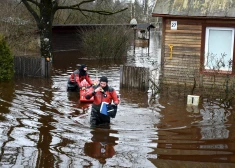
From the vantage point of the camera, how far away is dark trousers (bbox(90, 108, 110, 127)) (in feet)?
33.1

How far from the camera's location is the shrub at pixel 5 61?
55.7ft

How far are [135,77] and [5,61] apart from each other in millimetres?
5697

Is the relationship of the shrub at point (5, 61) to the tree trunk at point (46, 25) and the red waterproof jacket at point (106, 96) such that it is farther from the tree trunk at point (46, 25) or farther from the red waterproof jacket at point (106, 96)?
the red waterproof jacket at point (106, 96)

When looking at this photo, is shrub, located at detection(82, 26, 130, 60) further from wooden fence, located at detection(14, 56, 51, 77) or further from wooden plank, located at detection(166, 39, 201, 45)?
wooden plank, located at detection(166, 39, 201, 45)

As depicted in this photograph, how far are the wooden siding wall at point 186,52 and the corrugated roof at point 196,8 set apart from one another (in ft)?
1.10

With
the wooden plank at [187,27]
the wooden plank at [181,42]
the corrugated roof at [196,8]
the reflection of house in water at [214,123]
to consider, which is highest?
the corrugated roof at [196,8]

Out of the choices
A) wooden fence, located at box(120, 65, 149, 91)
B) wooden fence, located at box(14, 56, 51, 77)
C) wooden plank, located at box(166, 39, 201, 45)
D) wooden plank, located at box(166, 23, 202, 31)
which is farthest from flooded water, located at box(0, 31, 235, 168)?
wooden fence, located at box(14, 56, 51, 77)

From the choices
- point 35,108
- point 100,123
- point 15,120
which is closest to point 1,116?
point 15,120

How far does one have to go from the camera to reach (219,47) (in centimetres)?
1479

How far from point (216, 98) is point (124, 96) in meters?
3.32

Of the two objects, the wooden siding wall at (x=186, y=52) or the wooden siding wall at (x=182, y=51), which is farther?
the wooden siding wall at (x=182, y=51)

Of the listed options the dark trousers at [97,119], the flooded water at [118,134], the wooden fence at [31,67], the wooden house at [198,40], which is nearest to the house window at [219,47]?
the wooden house at [198,40]

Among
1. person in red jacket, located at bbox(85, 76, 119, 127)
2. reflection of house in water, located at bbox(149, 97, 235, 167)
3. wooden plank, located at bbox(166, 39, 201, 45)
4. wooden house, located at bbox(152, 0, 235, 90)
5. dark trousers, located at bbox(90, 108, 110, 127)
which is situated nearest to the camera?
reflection of house in water, located at bbox(149, 97, 235, 167)

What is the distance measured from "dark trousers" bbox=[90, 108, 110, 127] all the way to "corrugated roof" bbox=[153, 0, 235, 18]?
623 cm
